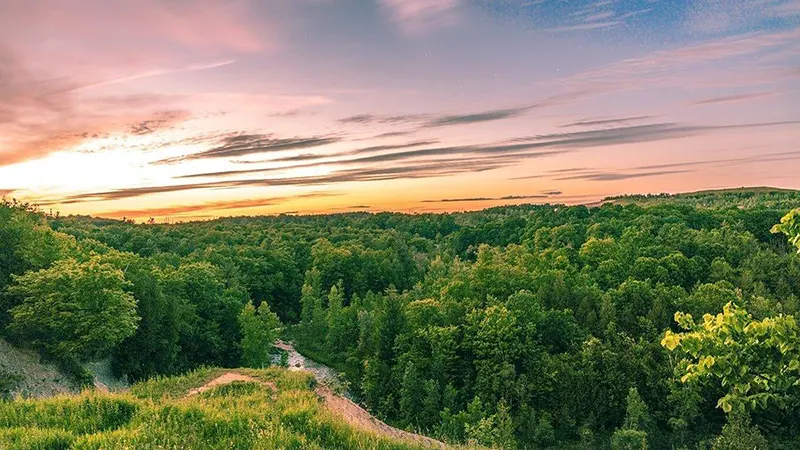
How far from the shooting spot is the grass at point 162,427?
421 inches

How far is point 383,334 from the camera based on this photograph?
55.7 m

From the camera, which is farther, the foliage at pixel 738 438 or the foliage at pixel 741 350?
the foliage at pixel 738 438

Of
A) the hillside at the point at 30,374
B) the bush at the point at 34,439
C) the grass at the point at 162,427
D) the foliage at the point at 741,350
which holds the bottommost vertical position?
the hillside at the point at 30,374

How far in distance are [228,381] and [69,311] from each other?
67.5ft

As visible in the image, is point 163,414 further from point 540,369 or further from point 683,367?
point 540,369

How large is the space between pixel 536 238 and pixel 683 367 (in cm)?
10002

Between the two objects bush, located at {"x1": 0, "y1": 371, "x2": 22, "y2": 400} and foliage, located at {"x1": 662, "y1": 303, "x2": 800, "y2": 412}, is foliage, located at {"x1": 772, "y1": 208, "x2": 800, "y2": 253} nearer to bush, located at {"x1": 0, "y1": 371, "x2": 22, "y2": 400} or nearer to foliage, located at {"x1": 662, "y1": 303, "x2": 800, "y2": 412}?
foliage, located at {"x1": 662, "y1": 303, "x2": 800, "y2": 412}

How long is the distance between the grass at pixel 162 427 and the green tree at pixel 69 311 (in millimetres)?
26689

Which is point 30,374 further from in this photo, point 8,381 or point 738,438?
point 738,438

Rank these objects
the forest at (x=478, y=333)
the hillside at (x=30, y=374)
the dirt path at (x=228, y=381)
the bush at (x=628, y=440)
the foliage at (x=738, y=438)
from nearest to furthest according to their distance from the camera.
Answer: the dirt path at (x=228, y=381)
the hillside at (x=30, y=374)
the foliage at (x=738, y=438)
the forest at (x=478, y=333)
the bush at (x=628, y=440)

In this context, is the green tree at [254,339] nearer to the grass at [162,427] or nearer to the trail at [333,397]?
the trail at [333,397]

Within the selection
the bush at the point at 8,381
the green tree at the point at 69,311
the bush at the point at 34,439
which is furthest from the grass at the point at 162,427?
the green tree at the point at 69,311

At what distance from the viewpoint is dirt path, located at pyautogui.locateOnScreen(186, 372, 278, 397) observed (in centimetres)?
2288

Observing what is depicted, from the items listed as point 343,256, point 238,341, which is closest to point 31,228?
point 238,341
